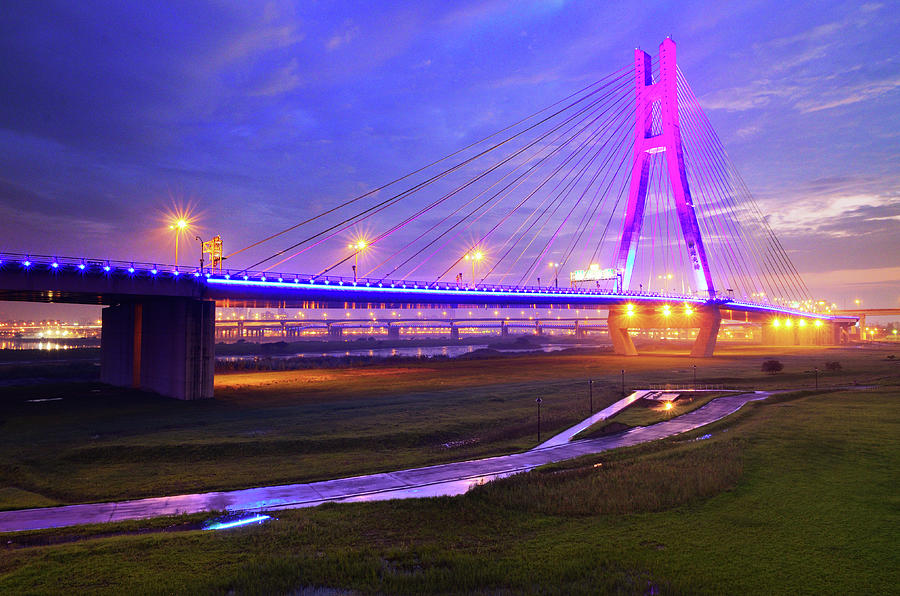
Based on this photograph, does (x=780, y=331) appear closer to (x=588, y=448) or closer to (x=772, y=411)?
(x=772, y=411)

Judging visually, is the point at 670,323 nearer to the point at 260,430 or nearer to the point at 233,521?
the point at 260,430

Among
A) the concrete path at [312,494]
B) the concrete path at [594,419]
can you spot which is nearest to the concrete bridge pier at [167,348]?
the concrete path at [312,494]

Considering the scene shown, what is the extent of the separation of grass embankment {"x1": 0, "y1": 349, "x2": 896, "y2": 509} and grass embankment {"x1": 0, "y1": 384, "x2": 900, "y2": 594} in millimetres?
6180

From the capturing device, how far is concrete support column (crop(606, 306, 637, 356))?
9338 cm

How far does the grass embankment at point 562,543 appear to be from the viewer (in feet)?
33.0

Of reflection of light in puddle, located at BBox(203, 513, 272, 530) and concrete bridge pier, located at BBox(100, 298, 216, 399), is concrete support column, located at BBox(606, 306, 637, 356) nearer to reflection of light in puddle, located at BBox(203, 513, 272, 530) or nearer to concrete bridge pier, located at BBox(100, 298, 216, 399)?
concrete bridge pier, located at BBox(100, 298, 216, 399)

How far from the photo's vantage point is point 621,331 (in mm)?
94250

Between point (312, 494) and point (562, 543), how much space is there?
9052 millimetres

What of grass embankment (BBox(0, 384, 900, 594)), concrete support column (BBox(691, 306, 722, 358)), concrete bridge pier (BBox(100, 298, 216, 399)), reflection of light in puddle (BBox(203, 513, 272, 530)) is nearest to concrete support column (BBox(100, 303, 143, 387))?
concrete bridge pier (BBox(100, 298, 216, 399))

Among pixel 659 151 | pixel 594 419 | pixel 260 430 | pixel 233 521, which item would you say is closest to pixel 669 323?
pixel 659 151

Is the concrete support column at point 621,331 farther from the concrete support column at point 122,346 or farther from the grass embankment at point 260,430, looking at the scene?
the concrete support column at point 122,346

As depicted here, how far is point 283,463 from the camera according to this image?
21891 mm

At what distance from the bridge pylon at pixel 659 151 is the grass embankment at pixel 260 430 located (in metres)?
31.3

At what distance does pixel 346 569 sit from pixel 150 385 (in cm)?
4220
